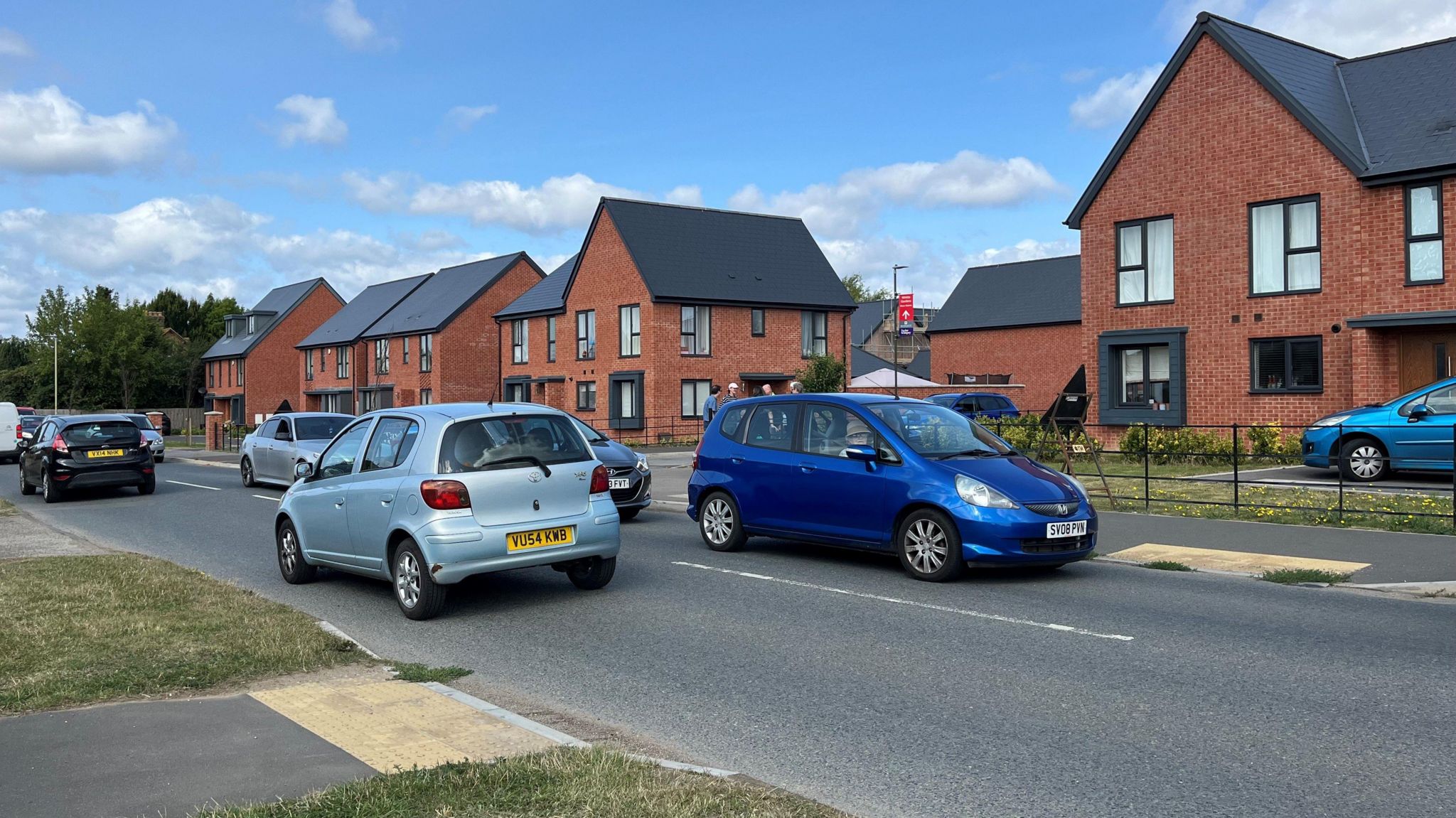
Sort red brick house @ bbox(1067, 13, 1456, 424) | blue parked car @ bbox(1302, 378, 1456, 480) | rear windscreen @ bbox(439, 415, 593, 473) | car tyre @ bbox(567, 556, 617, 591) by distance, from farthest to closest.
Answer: red brick house @ bbox(1067, 13, 1456, 424), blue parked car @ bbox(1302, 378, 1456, 480), car tyre @ bbox(567, 556, 617, 591), rear windscreen @ bbox(439, 415, 593, 473)

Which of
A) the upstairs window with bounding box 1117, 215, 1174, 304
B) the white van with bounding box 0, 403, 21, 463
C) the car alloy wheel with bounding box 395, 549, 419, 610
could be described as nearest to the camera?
the car alloy wheel with bounding box 395, 549, 419, 610

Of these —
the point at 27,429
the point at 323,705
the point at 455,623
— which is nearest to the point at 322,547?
the point at 455,623

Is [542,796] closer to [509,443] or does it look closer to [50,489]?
[509,443]

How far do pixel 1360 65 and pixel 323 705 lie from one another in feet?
96.1

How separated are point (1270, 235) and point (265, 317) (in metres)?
67.7

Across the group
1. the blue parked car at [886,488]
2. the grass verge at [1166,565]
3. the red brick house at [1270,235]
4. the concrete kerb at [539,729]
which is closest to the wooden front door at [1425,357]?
the red brick house at [1270,235]

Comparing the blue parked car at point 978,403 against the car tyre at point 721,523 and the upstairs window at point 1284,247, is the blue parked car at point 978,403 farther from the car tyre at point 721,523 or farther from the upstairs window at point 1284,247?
the car tyre at point 721,523

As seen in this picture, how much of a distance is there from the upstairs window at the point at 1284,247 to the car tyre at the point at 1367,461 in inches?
287

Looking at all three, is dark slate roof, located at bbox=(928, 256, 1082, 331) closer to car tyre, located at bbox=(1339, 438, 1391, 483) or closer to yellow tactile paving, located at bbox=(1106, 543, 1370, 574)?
car tyre, located at bbox=(1339, 438, 1391, 483)

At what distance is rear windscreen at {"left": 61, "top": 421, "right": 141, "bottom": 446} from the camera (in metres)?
21.4

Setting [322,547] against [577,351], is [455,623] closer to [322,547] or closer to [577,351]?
[322,547]

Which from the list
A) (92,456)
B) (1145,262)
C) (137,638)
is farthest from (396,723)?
(1145,262)

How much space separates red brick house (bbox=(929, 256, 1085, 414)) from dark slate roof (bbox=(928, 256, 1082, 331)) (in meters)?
0.04

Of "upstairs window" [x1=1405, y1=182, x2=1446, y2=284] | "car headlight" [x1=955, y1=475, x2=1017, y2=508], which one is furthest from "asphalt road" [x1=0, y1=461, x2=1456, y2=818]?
"upstairs window" [x1=1405, y1=182, x2=1446, y2=284]
